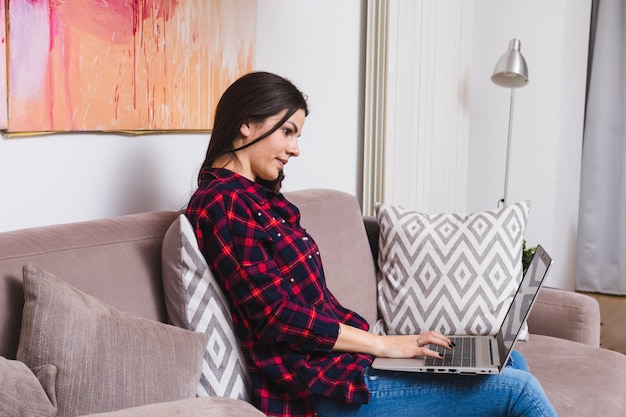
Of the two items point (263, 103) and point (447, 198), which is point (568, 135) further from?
point (263, 103)

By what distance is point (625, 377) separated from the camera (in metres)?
1.97

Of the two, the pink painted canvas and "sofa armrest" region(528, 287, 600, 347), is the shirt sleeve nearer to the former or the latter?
the pink painted canvas

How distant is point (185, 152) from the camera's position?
2.17 metres

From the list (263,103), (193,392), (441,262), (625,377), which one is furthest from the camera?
(441,262)

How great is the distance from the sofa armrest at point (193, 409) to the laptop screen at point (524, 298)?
2.59 feet

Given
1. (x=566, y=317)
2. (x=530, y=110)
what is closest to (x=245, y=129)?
(x=566, y=317)

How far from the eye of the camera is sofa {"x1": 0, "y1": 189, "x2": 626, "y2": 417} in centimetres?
112

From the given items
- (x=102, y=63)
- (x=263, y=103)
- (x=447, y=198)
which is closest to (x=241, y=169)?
(x=263, y=103)

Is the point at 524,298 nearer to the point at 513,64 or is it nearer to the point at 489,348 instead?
the point at 489,348

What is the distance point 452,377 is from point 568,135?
3107 millimetres

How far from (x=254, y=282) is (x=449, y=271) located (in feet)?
2.70

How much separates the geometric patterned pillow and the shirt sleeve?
0.66 metres

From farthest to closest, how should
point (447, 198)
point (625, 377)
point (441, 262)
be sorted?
1. point (447, 198)
2. point (441, 262)
3. point (625, 377)

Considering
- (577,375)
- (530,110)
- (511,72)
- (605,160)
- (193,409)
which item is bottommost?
(577,375)
